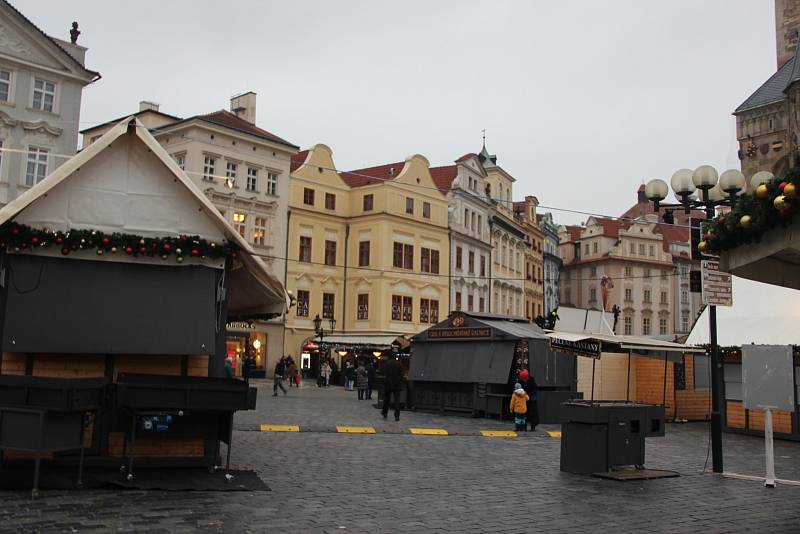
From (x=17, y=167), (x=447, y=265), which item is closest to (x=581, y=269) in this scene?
(x=447, y=265)

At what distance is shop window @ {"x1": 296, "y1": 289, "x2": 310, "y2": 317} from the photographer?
48781mm

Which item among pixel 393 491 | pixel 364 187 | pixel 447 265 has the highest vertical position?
pixel 364 187

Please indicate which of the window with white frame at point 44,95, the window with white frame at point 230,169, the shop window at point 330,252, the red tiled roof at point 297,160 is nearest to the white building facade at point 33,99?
the window with white frame at point 44,95

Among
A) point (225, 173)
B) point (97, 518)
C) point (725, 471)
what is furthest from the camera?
point (225, 173)

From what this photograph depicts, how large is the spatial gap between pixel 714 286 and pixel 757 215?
489 cm

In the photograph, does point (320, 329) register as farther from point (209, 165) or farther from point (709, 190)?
point (709, 190)

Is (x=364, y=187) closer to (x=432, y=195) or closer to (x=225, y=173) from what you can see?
(x=432, y=195)

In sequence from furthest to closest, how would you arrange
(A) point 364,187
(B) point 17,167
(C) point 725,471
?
(A) point 364,187, (B) point 17,167, (C) point 725,471

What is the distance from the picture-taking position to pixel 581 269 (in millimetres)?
89688

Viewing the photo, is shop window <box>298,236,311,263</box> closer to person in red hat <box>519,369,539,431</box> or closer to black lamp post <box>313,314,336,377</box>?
black lamp post <box>313,314,336,377</box>

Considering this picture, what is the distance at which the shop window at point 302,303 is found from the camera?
48781 millimetres

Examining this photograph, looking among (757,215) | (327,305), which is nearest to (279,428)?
(757,215)

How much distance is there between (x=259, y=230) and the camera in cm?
4659

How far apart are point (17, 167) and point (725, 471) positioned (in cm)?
3205
